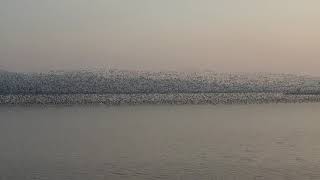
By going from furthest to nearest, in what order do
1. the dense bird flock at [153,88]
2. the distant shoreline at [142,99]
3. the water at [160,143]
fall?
the distant shoreline at [142,99]
the dense bird flock at [153,88]
the water at [160,143]

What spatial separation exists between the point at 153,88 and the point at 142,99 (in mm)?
2012

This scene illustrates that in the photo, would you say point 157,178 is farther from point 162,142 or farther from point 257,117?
point 257,117

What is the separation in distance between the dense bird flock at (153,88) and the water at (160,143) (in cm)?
32

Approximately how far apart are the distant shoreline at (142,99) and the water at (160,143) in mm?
232

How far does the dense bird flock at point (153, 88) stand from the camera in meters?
8.55

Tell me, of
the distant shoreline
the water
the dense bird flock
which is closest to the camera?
the water

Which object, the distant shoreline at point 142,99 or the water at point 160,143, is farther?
the distant shoreline at point 142,99

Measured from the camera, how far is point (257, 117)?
37.1 feet

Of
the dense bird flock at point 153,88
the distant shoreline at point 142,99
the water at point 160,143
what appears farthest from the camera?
the distant shoreline at point 142,99

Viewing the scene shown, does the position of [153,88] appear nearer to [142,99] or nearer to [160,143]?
[142,99]

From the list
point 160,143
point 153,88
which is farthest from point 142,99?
point 160,143

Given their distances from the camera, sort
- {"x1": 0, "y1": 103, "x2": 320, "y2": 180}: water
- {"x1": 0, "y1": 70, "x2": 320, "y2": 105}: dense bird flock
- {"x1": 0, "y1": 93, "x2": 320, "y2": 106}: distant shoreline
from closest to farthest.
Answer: {"x1": 0, "y1": 103, "x2": 320, "y2": 180}: water
{"x1": 0, "y1": 70, "x2": 320, "y2": 105}: dense bird flock
{"x1": 0, "y1": 93, "x2": 320, "y2": 106}: distant shoreline

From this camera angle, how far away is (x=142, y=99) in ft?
43.3

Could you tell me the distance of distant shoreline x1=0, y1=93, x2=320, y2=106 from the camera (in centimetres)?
1190
